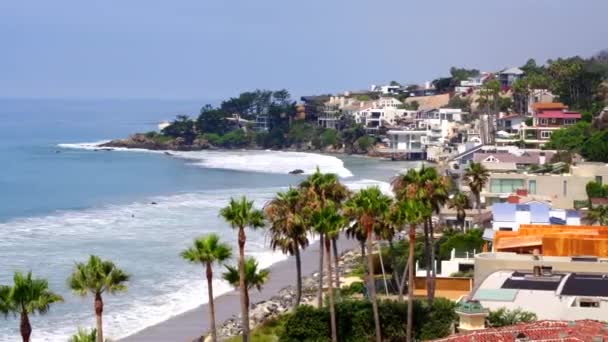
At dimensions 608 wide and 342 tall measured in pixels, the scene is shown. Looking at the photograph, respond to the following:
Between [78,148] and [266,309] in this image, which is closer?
[266,309]

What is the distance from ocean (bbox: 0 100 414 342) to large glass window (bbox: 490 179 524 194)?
12.3m

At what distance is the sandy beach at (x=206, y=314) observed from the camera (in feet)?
146

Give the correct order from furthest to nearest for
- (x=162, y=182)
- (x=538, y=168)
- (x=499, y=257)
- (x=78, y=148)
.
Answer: (x=78, y=148), (x=162, y=182), (x=538, y=168), (x=499, y=257)

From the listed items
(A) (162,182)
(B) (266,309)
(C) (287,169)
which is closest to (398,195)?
(B) (266,309)

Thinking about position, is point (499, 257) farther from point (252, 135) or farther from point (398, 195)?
point (252, 135)

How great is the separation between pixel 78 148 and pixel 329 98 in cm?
4383

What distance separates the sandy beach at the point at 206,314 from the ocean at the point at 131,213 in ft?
2.31

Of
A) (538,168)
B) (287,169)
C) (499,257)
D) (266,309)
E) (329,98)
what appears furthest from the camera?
(329,98)

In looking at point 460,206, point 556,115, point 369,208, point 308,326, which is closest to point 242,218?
point 369,208

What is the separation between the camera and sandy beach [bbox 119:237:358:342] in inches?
1748

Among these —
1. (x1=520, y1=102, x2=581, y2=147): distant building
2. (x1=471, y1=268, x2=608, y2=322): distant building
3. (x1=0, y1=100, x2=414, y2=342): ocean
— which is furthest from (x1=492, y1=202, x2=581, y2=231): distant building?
(x1=520, y1=102, x2=581, y2=147): distant building

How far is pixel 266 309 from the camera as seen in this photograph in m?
47.2

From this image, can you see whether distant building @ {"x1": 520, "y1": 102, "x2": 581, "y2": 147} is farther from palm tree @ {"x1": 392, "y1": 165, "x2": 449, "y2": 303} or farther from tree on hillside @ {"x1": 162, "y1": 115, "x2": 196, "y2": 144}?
tree on hillside @ {"x1": 162, "y1": 115, "x2": 196, "y2": 144}

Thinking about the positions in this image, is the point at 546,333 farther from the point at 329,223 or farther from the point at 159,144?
the point at 159,144
